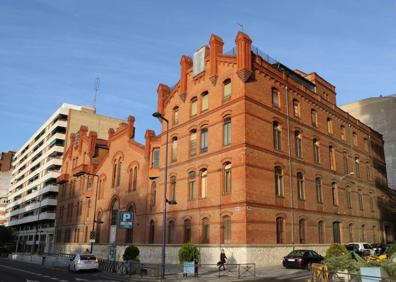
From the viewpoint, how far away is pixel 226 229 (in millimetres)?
28469

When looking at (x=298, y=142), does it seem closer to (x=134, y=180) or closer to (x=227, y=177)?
(x=227, y=177)

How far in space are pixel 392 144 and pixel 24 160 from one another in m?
93.1

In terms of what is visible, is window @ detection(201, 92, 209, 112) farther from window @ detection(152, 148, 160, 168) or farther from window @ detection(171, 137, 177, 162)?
window @ detection(152, 148, 160, 168)

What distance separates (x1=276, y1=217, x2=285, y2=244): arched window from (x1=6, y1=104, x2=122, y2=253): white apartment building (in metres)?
53.9

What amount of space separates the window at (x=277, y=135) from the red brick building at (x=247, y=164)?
9cm

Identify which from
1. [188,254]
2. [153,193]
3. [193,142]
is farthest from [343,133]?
[188,254]

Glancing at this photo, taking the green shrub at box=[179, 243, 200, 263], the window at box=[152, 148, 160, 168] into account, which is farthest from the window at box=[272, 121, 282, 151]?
the window at box=[152, 148, 160, 168]

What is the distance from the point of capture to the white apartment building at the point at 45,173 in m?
78.8

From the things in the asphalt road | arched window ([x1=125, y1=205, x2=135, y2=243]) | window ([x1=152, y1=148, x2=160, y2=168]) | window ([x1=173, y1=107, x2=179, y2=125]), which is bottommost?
the asphalt road

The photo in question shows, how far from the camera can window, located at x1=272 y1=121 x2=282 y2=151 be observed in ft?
104

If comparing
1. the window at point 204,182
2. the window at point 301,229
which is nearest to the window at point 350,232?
the window at point 301,229

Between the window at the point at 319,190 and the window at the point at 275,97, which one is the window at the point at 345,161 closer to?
the window at the point at 319,190

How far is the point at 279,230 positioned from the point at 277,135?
7913mm

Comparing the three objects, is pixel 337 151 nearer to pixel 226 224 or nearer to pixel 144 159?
pixel 226 224
